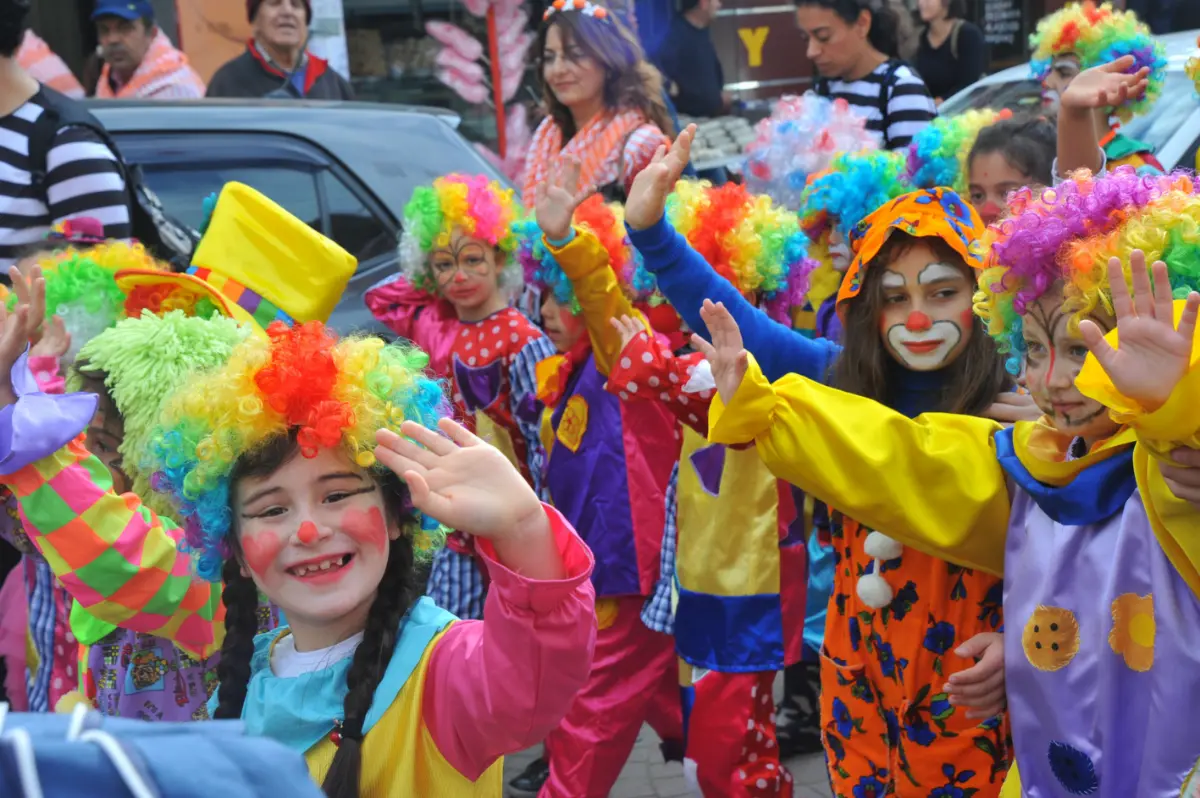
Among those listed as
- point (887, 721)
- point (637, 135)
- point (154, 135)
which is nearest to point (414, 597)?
point (887, 721)

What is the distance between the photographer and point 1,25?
167 inches

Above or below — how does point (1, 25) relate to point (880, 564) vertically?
above

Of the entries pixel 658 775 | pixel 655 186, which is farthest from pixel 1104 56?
pixel 658 775

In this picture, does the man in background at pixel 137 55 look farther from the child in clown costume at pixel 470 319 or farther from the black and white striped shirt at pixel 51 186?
the black and white striped shirt at pixel 51 186

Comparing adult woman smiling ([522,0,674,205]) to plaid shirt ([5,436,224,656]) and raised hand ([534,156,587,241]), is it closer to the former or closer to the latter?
raised hand ([534,156,587,241])

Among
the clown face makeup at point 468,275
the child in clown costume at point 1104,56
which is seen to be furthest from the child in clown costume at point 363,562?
the child in clown costume at point 1104,56

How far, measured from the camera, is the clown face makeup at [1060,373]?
237cm

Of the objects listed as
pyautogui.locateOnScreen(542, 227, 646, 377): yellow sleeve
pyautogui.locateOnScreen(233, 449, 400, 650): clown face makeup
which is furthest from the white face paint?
pyautogui.locateOnScreen(233, 449, 400, 650): clown face makeup

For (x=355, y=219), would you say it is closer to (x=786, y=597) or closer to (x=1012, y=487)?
(x=786, y=597)

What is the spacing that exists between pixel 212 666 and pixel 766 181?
352 cm

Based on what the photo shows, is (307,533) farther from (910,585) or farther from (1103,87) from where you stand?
(1103,87)

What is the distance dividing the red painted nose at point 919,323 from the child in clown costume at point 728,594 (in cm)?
76

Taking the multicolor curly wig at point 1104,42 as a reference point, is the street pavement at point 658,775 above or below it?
below

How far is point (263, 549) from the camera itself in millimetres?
2279
